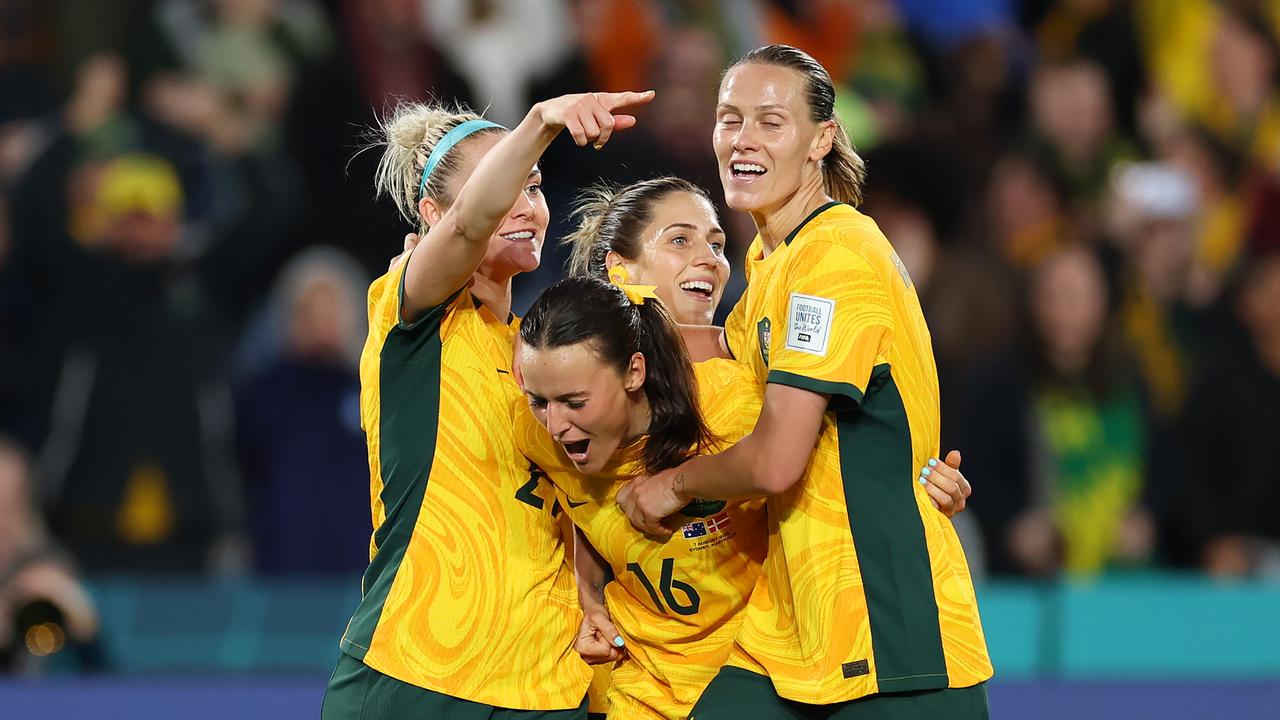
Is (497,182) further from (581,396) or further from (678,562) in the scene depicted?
(678,562)

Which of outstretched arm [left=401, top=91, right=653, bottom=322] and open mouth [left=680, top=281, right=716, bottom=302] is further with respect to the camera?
open mouth [left=680, top=281, right=716, bottom=302]

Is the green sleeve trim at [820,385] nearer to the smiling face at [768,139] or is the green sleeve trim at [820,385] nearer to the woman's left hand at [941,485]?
the woman's left hand at [941,485]

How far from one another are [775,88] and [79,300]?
463 cm

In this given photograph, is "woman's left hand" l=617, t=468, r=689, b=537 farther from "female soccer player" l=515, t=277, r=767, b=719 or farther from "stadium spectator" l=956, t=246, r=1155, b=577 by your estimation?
"stadium spectator" l=956, t=246, r=1155, b=577

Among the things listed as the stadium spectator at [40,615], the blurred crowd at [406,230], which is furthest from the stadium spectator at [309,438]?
the stadium spectator at [40,615]

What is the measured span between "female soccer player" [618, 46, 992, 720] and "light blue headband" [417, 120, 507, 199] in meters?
0.56

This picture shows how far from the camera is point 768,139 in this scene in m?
3.06

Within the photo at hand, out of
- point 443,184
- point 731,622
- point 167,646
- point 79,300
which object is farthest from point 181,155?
point 731,622

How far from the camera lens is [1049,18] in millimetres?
8312

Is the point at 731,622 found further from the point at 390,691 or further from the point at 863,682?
the point at 390,691

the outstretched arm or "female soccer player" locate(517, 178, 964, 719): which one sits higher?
the outstretched arm

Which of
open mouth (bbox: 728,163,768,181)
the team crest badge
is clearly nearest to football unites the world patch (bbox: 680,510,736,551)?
the team crest badge

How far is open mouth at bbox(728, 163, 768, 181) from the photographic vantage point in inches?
120

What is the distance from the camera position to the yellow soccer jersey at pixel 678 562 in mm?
3133
